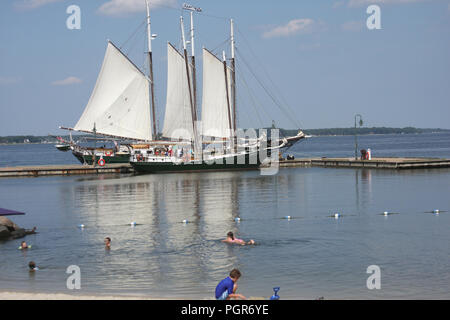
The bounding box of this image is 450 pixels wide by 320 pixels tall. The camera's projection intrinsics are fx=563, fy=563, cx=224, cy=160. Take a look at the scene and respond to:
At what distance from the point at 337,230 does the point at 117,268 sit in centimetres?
1270

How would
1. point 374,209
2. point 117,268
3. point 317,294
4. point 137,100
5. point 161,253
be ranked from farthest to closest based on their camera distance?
1. point 137,100
2. point 374,209
3. point 161,253
4. point 117,268
5. point 317,294

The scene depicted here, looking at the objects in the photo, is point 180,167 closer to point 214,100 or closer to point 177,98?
point 177,98

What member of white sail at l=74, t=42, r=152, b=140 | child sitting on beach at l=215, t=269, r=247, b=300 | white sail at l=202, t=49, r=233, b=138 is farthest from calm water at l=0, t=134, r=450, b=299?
white sail at l=74, t=42, r=152, b=140

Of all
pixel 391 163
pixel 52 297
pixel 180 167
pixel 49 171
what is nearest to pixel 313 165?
pixel 391 163

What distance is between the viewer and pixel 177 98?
257ft

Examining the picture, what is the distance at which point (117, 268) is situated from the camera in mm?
22438

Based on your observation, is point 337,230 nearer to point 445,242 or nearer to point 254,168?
point 445,242

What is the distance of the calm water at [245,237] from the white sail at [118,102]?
2783 cm

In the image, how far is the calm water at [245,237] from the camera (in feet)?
65.0

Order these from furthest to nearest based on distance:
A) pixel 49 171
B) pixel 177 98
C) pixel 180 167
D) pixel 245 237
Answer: pixel 180 167 → pixel 177 98 → pixel 49 171 → pixel 245 237

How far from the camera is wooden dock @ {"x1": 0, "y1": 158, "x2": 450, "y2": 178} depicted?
67.8 metres

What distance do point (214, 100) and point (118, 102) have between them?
13.8 m

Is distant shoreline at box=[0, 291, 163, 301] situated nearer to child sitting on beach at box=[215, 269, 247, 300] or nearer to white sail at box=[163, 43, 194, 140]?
child sitting on beach at box=[215, 269, 247, 300]
